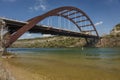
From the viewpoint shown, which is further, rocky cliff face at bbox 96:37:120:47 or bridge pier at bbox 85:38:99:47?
rocky cliff face at bbox 96:37:120:47

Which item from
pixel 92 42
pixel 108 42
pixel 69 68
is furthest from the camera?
pixel 108 42

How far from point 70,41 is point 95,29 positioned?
4270 centimetres

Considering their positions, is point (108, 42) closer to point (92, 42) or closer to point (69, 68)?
point (92, 42)

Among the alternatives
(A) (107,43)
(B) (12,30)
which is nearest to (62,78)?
(B) (12,30)

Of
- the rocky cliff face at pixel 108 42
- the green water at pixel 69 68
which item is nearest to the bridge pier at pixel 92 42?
the rocky cliff face at pixel 108 42

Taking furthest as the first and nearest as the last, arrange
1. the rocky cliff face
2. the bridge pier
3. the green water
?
the rocky cliff face, the bridge pier, the green water

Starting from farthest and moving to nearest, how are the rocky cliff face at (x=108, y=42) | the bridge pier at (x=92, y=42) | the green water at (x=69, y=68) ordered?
the rocky cliff face at (x=108, y=42)
the bridge pier at (x=92, y=42)
the green water at (x=69, y=68)

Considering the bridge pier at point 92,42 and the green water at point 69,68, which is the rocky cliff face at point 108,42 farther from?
the green water at point 69,68

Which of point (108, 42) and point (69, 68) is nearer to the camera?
point (69, 68)

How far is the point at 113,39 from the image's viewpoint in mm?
128375

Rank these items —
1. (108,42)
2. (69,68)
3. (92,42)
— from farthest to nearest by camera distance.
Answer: (108,42) → (92,42) → (69,68)

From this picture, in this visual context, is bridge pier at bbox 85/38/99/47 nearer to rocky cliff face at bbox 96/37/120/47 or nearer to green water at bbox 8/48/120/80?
rocky cliff face at bbox 96/37/120/47

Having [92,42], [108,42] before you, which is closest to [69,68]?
[92,42]

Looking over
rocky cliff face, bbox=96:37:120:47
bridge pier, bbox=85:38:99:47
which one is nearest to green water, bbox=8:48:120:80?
bridge pier, bbox=85:38:99:47
